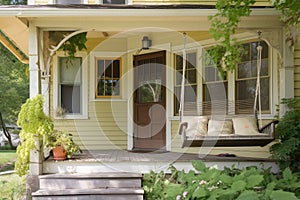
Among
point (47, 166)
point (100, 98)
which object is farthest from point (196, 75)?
point (47, 166)

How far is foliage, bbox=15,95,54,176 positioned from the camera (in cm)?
481

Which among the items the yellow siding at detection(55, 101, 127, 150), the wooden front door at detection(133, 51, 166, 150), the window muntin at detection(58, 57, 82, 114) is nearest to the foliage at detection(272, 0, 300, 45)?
the wooden front door at detection(133, 51, 166, 150)

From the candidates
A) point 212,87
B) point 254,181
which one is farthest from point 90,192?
point 212,87

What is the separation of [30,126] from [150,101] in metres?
3.12

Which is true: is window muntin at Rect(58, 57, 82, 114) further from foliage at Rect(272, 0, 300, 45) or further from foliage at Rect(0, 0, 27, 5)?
foliage at Rect(0, 0, 27, 5)

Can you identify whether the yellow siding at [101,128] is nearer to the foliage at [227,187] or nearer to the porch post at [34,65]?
the porch post at [34,65]

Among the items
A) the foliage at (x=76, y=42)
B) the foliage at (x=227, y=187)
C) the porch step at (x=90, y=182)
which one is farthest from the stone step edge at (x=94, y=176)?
the foliage at (x=76, y=42)

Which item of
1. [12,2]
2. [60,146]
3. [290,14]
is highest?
[12,2]

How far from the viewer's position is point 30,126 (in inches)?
190

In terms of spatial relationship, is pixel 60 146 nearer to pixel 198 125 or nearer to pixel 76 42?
pixel 76 42

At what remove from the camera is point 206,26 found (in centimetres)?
532

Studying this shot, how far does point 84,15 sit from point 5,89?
35.6 feet

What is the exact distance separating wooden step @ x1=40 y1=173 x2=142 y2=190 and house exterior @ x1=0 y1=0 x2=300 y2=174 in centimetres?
132

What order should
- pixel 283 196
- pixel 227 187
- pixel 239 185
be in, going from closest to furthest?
pixel 283 196 < pixel 239 185 < pixel 227 187
